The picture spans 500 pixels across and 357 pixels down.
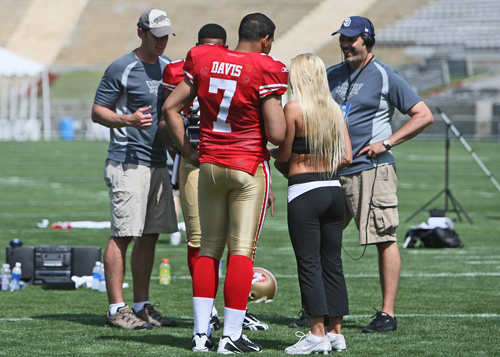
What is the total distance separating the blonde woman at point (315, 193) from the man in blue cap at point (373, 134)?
0.83 metres

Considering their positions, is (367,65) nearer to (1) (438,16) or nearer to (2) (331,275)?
(2) (331,275)

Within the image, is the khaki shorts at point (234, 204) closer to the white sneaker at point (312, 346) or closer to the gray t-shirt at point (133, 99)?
the white sneaker at point (312, 346)

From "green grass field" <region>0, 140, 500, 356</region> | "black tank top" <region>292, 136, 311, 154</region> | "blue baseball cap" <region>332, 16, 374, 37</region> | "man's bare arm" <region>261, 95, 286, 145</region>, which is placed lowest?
"green grass field" <region>0, 140, 500, 356</region>

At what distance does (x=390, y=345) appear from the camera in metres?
5.01

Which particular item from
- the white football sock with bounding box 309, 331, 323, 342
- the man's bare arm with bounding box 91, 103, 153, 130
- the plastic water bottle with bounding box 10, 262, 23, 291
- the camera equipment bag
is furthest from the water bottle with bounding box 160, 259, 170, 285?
the camera equipment bag

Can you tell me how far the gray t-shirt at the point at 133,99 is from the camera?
5559 millimetres

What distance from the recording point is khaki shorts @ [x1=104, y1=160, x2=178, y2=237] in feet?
18.4

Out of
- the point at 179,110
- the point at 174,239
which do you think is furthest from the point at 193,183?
the point at 174,239

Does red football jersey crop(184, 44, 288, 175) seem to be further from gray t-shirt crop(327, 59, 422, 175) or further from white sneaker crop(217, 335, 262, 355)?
gray t-shirt crop(327, 59, 422, 175)

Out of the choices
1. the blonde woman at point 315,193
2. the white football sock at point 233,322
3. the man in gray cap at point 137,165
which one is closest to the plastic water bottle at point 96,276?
the man in gray cap at point 137,165

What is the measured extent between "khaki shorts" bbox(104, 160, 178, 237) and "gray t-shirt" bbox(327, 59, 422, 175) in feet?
4.36

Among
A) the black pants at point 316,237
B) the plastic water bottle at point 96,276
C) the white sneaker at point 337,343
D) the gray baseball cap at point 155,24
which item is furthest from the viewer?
the plastic water bottle at point 96,276

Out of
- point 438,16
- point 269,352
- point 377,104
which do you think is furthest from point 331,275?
point 438,16

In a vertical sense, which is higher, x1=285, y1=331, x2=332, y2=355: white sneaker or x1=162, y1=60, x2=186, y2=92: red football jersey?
x1=162, y1=60, x2=186, y2=92: red football jersey
